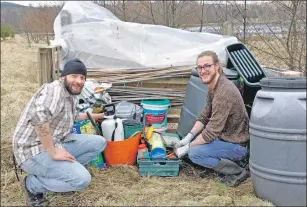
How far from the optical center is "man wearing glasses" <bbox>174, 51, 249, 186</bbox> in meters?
4.27

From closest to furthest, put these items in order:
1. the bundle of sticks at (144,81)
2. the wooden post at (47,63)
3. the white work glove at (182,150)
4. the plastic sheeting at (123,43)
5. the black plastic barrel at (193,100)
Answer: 1. the white work glove at (182,150)
2. the black plastic barrel at (193,100)
3. the wooden post at (47,63)
4. the bundle of sticks at (144,81)
5. the plastic sheeting at (123,43)

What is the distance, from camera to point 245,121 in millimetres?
4406

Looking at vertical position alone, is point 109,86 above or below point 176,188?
above

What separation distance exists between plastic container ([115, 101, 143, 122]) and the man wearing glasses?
0.81 metres

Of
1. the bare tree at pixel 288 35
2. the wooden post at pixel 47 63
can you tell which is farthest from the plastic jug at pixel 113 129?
the bare tree at pixel 288 35

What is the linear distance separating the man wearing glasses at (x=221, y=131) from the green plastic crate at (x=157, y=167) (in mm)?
132

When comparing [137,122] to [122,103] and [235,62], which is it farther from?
[235,62]

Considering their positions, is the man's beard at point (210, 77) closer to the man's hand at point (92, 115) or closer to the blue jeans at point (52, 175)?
the man's hand at point (92, 115)

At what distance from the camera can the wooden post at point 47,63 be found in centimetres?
544

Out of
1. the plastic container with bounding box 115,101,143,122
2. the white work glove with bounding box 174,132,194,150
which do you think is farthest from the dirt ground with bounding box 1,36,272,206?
the plastic container with bounding box 115,101,143,122

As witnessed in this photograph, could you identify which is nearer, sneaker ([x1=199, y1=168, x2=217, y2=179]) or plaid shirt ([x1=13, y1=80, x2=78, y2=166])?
plaid shirt ([x1=13, y1=80, x2=78, y2=166])

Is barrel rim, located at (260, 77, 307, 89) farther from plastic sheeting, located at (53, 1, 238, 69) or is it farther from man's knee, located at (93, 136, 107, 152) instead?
plastic sheeting, located at (53, 1, 238, 69)

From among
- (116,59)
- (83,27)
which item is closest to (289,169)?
(116,59)

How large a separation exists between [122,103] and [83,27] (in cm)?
145
